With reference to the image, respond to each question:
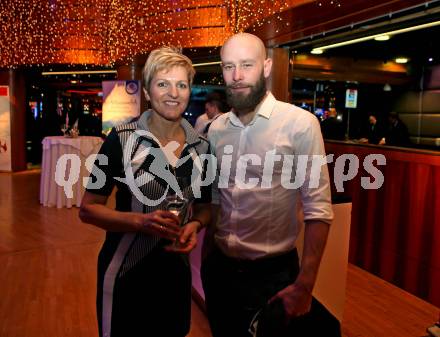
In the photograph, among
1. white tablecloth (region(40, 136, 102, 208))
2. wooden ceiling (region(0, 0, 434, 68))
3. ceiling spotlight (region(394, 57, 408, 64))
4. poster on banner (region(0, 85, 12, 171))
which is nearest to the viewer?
wooden ceiling (region(0, 0, 434, 68))

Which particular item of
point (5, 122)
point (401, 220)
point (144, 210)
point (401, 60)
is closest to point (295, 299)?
point (144, 210)

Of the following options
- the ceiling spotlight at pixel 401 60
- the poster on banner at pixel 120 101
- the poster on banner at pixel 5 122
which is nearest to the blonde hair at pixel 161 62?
the poster on banner at pixel 120 101

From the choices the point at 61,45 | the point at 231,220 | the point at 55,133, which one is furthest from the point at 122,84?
the point at 231,220

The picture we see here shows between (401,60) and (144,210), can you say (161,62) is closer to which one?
(144,210)

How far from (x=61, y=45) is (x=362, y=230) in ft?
25.1

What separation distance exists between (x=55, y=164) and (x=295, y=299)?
616 centimetres

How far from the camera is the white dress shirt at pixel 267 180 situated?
1563mm

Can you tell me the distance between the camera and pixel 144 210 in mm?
1466

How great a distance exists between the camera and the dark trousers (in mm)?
1569

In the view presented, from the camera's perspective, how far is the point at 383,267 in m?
4.24

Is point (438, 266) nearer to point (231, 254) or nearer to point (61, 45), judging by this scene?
point (231, 254)

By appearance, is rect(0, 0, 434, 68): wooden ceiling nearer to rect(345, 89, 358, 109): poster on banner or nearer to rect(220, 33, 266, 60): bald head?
rect(220, 33, 266, 60): bald head

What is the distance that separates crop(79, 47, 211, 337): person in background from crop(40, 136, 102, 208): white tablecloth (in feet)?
19.0

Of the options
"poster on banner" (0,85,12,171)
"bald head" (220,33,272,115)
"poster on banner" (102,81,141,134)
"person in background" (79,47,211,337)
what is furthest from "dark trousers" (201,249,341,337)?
"poster on banner" (0,85,12,171)
